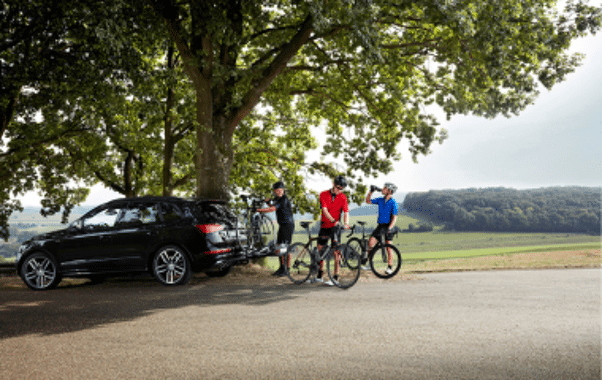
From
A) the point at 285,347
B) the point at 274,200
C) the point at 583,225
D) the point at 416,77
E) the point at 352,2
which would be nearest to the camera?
the point at 285,347

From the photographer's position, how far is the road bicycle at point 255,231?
11.3 metres

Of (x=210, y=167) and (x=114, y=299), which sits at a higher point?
(x=210, y=167)

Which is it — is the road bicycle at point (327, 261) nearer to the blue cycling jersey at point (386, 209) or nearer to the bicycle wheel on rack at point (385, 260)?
the bicycle wheel on rack at point (385, 260)

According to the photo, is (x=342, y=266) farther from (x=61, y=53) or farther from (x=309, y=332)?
(x=61, y=53)

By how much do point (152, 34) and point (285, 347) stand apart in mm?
12585

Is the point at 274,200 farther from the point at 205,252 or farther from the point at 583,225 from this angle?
the point at 583,225

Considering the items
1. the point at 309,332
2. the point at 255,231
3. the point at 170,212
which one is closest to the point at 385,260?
the point at 255,231

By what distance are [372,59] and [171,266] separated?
621cm

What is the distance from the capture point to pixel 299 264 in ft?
35.4

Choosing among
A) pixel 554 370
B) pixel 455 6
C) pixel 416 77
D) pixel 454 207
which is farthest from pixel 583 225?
pixel 554 370

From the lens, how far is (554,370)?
4.56 m

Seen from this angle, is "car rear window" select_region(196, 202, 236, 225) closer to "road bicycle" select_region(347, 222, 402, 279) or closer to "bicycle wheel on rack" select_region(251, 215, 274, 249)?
"bicycle wheel on rack" select_region(251, 215, 274, 249)

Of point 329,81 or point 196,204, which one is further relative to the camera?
point 329,81

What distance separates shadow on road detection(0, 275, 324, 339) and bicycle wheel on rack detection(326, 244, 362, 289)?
1.26 feet
